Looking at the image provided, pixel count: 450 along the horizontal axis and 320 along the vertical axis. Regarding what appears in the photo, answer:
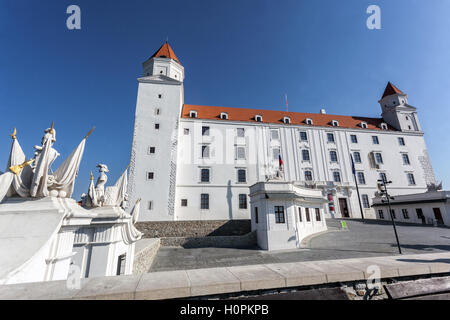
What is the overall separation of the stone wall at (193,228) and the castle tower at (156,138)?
116cm

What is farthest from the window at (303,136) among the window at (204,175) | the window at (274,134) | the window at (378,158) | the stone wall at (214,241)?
Result: the stone wall at (214,241)

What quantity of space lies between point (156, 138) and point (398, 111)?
40.2 meters

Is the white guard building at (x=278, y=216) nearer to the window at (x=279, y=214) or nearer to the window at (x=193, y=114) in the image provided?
the window at (x=279, y=214)

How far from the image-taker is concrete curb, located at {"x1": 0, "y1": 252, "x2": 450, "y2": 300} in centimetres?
183

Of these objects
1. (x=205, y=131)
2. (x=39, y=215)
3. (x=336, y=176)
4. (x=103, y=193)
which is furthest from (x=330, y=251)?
(x=205, y=131)

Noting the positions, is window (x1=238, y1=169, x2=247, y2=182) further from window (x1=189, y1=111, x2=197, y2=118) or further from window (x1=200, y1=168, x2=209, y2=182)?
window (x1=189, y1=111, x2=197, y2=118)

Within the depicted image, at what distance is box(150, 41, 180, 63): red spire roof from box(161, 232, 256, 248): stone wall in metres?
24.6

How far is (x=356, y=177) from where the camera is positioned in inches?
1069

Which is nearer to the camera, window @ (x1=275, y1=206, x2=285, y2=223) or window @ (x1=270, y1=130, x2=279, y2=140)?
window @ (x1=275, y1=206, x2=285, y2=223)

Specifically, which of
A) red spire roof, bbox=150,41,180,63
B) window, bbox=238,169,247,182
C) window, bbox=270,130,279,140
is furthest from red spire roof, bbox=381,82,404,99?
red spire roof, bbox=150,41,180,63

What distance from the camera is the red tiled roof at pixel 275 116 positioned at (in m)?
29.4
